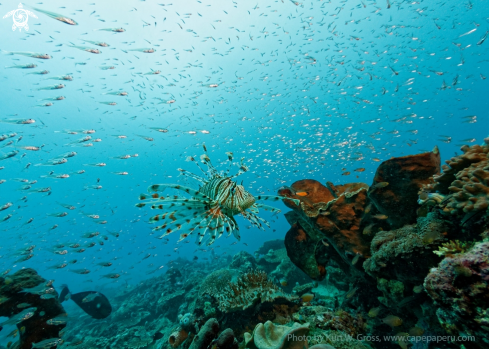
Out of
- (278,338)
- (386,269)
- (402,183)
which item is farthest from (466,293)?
(402,183)

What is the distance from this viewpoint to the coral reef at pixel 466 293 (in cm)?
168

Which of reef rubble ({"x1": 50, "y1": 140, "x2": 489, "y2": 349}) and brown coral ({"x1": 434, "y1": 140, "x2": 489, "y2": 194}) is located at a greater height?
brown coral ({"x1": 434, "y1": 140, "x2": 489, "y2": 194})

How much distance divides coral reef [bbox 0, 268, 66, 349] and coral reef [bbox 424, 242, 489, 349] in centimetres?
758

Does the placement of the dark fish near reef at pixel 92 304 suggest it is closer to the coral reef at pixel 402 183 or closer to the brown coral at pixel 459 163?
the coral reef at pixel 402 183

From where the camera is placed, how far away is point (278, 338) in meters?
2.41

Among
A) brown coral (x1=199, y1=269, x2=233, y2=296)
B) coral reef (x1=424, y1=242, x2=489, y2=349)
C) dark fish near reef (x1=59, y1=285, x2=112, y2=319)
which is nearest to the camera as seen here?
coral reef (x1=424, y1=242, x2=489, y2=349)

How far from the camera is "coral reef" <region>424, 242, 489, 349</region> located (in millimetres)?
1680

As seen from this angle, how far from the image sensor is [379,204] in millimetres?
3986

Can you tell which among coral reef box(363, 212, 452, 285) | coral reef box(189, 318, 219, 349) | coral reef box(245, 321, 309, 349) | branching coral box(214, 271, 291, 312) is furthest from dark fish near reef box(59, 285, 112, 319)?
coral reef box(363, 212, 452, 285)

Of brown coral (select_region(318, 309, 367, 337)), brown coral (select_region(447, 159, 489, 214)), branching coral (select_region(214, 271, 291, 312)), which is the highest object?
brown coral (select_region(447, 159, 489, 214))

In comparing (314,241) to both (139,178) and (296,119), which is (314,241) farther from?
(139,178)

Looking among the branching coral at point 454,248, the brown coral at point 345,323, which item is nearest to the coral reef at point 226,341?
the brown coral at point 345,323

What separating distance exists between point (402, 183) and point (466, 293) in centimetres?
241

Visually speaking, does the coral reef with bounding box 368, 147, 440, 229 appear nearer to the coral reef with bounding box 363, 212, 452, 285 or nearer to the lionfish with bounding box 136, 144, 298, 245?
the coral reef with bounding box 363, 212, 452, 285
